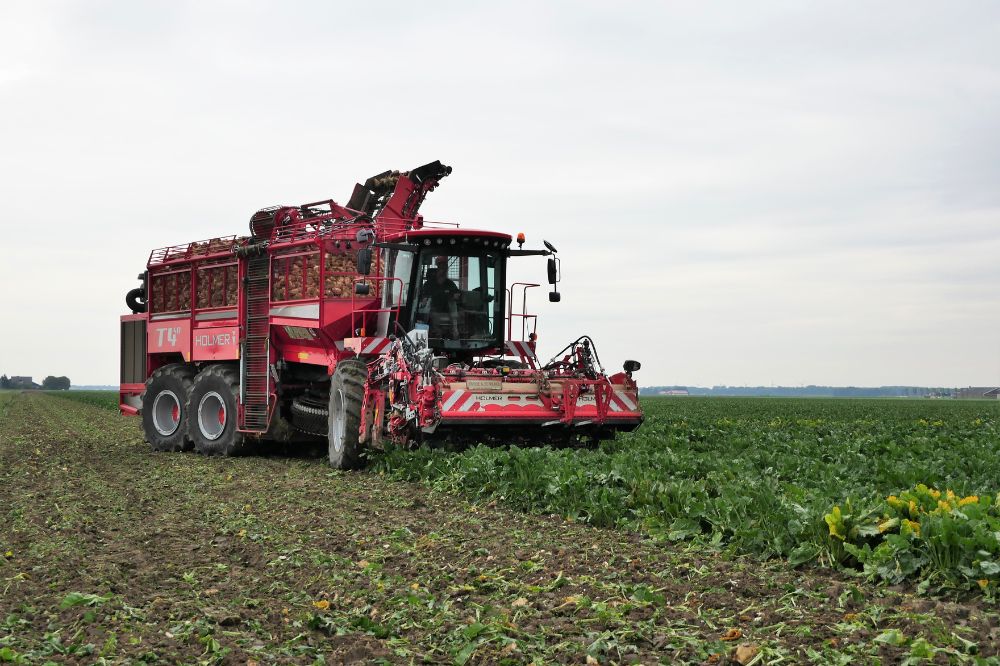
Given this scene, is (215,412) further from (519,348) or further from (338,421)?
(519,348)

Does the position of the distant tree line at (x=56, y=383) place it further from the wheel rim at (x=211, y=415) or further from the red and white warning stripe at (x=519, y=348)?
the red and white warning stripe at (x=519, y=348)

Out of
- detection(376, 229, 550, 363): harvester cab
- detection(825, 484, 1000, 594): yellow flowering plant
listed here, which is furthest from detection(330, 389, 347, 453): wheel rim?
detection(825, 484, 1000, 594): yellow flowering plant

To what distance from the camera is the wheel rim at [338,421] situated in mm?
13195

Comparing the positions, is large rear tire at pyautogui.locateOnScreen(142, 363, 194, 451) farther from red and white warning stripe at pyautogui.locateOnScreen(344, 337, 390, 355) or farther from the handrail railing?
red and white warning stripe at pyautogui.locateOnScreen(344, 337, 390, 355)

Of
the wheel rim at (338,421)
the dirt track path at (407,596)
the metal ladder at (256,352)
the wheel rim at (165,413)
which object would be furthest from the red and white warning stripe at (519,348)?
the wheel rim at (165,413)

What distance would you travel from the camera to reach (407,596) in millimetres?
6523

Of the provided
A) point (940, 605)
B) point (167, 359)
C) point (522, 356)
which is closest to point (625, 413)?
point (522, 356)

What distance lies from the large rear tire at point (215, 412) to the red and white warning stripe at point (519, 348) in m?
5.00

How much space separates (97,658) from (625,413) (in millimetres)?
8904

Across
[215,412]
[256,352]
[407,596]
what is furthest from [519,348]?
[407,596]

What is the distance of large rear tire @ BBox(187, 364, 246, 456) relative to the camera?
16.5 metres

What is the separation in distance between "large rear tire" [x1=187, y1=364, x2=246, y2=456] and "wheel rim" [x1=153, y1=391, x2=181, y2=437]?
94 centimetres

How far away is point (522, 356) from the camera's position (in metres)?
14.6

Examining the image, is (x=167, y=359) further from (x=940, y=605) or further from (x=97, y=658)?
(x=940, y=605)
